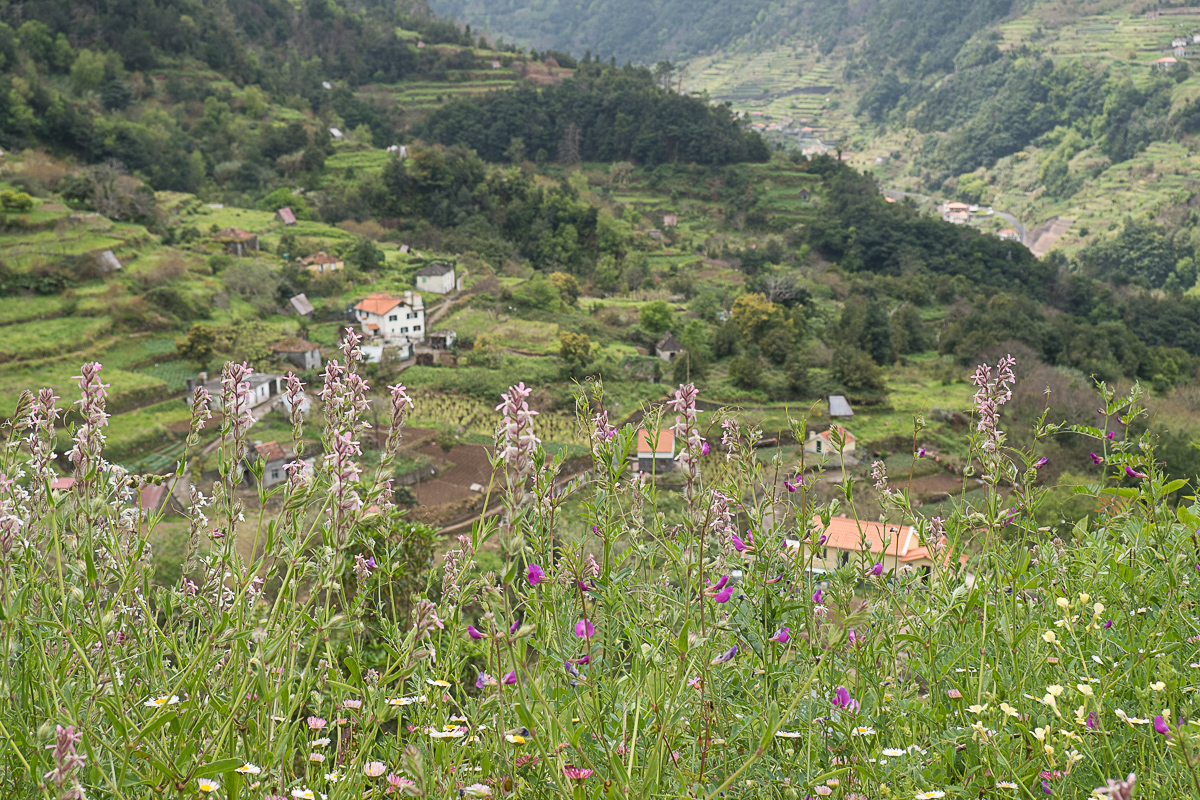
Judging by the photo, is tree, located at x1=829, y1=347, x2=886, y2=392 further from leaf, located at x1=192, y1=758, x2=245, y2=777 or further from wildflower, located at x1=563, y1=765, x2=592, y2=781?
leaf, located at x1=192, y1=758, x2=245, y2=777

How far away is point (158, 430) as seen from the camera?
17688 millimetres

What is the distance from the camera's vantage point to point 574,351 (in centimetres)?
2292

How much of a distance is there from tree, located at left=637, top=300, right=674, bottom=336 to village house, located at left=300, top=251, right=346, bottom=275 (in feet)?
36.1

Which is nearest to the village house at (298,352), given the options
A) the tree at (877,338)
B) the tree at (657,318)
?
the tree at (657,318)

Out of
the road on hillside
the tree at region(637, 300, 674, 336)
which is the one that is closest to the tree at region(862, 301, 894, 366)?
the tree at region(637, 300, 674, 336)

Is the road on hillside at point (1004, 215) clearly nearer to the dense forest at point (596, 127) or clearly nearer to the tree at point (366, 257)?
the dense forest at point (596, 127)

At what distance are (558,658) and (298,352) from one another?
2197 centimetres

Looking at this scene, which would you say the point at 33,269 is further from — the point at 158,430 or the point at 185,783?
the point at 185,783

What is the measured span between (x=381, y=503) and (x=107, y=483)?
2.04ft

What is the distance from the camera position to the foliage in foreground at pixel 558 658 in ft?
4.16

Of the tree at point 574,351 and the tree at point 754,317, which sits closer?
the tree at point 574,351

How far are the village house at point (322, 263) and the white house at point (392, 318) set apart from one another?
13.5 feet

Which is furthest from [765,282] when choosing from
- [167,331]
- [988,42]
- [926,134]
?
[988,42]

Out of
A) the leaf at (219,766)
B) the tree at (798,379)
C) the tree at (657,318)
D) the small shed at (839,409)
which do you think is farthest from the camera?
the tree at (657,318)
